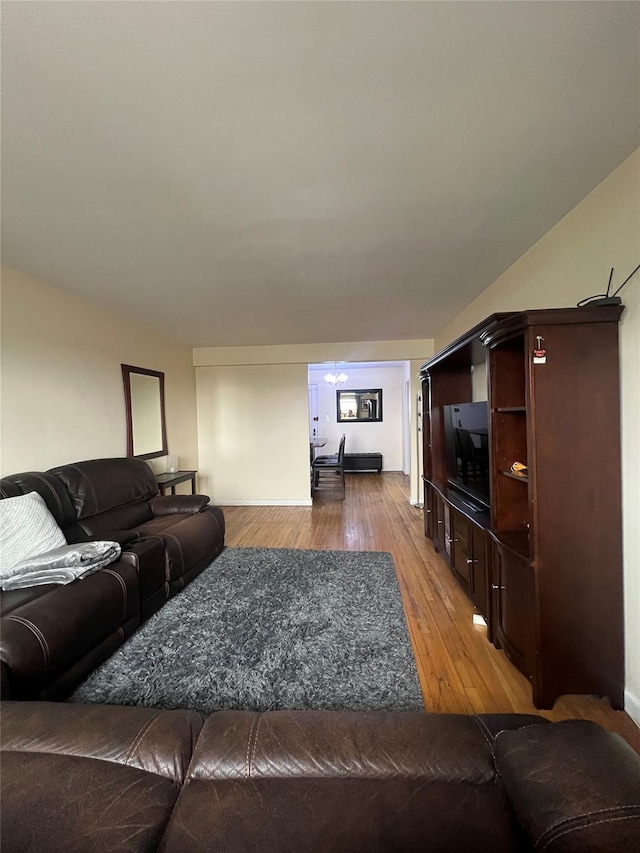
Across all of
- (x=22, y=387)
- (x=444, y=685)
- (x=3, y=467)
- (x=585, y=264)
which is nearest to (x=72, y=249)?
(x=22, y=387)

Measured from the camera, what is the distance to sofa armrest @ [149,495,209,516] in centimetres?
328

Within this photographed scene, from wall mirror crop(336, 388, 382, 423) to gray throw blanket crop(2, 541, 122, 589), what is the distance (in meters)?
6.76

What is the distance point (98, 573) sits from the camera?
6.31 feet

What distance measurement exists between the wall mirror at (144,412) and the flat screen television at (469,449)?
3427 millimetres

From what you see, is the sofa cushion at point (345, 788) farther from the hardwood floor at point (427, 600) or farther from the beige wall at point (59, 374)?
the beige wall at point (59, 374)

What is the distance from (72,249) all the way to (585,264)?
10.2ft

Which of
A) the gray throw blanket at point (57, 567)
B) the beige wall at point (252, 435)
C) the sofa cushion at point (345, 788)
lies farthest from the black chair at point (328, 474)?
the sofa cushion at point (345, 788)

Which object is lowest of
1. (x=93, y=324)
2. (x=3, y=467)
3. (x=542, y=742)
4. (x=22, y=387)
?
(x=542, y=742)

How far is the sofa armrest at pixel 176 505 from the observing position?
3.28 m

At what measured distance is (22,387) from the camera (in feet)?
8.31

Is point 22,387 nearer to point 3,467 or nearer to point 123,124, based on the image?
point 3,467

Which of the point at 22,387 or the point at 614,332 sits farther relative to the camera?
the point at 22,387

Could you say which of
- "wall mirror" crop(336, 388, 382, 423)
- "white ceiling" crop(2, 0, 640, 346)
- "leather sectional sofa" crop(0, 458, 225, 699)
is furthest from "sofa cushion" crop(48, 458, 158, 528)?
"wall mirror" crop(336, 388, 382, 423)

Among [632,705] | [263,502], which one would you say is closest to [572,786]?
[632,705]
